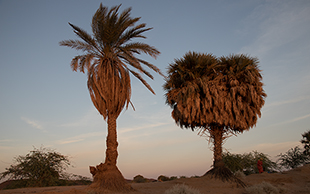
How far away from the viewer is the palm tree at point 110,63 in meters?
14.4

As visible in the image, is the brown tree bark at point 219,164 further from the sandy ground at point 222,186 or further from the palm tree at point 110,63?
the palm tree at point 110,63

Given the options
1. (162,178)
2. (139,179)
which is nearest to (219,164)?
(162,178)

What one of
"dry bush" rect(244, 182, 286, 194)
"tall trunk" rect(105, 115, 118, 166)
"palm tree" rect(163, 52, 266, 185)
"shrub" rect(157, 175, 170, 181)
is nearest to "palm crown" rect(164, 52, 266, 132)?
"palm tree" rect(163, 52, 266, 185)

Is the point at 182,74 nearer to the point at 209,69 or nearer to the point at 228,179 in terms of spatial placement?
the point at 209,69

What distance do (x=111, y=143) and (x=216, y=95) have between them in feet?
27.8

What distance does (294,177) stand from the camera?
17938 mm

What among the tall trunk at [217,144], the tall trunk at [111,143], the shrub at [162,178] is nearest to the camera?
the tall trunk at [111,143]

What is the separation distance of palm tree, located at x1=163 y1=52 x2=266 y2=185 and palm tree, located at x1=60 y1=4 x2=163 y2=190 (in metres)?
3.84

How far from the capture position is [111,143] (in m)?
14.1

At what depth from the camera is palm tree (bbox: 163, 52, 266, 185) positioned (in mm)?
17703

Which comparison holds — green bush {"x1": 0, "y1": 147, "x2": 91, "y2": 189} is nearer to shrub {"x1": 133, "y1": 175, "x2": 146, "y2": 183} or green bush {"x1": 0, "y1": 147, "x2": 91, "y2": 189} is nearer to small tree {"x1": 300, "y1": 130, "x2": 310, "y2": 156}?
shrub {"x1": 133, "y1": 175, "x2": 146, "y2": 183}

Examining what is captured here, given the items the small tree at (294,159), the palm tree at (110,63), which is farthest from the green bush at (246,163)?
the palm tree at (110,63)

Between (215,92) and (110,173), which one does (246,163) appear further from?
(110,173)

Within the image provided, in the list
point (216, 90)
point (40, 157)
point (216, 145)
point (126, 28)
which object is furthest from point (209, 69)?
point (40, 157)
